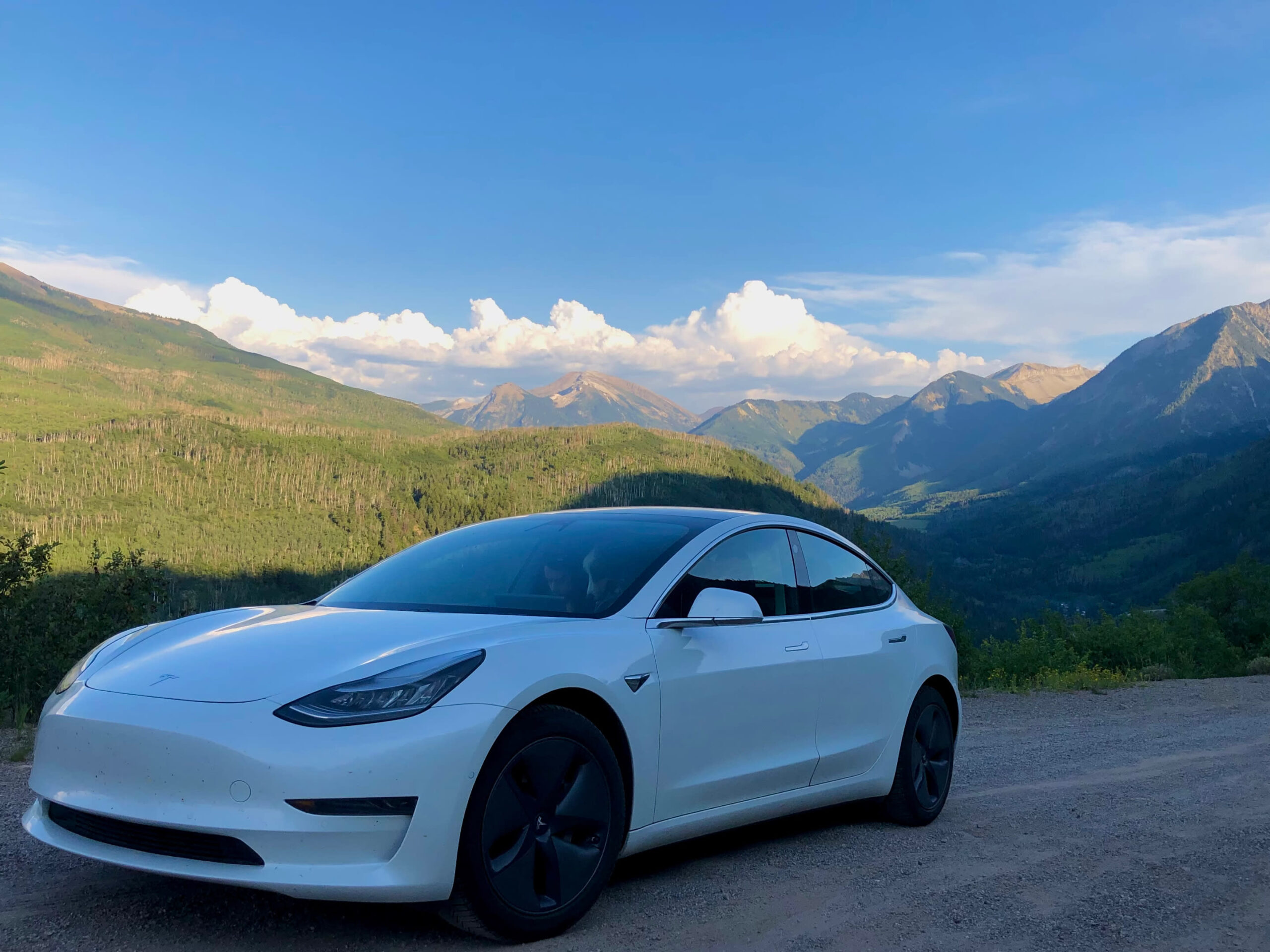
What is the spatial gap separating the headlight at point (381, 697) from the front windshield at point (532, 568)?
79cm

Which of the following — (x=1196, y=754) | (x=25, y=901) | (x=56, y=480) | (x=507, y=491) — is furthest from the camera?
(x=507, y=491)

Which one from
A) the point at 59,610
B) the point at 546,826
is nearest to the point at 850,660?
the point at 546,826

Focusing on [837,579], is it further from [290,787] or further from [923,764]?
[290,787]

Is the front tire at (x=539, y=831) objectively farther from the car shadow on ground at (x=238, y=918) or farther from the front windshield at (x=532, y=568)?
the front windshield at (x=532, y=568)

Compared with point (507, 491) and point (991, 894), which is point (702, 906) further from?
point (507, 491)

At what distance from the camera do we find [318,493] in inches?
7520

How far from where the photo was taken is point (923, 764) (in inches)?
227

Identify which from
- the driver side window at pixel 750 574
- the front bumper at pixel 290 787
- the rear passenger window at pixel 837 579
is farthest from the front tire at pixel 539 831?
the rear passenger window at pixel 837 579

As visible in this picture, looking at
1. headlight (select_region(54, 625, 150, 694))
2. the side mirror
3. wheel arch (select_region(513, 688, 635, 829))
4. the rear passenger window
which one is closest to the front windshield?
the side mirror

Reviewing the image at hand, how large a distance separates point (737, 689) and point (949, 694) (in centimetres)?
229

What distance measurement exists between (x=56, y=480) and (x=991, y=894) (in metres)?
197

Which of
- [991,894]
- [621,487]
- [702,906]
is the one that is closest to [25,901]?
[702,906]

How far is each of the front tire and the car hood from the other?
0.45m

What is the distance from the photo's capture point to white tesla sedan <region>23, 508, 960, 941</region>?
3.13m
